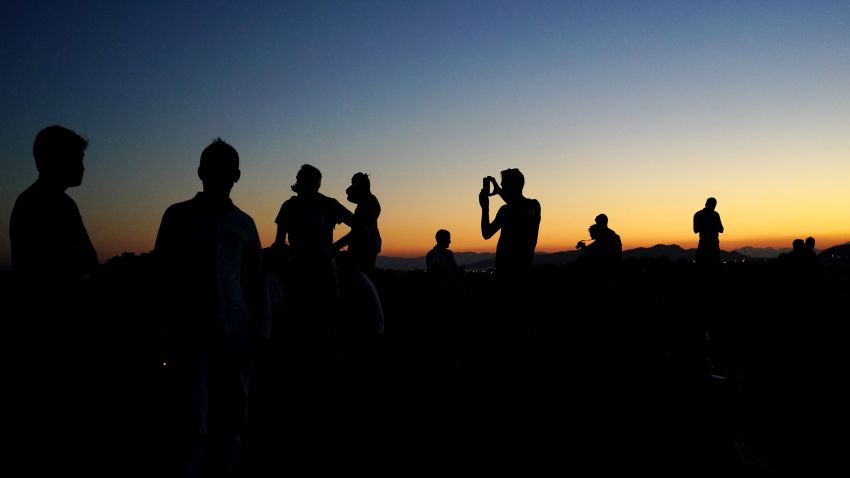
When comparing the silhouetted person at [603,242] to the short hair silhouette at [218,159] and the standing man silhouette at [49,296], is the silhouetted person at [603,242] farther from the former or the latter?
the standing man silhouette at [49,296]

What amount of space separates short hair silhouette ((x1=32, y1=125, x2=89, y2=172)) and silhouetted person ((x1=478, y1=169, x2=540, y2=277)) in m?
3.61

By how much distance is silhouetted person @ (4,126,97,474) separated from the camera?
2346 millimetres

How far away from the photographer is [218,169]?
2775mm

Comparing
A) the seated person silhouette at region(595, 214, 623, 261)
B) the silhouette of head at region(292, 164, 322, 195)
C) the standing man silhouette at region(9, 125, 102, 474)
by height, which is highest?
the silhouette of head at region(292, 164, 322, 195)

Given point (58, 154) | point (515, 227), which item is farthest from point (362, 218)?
point (58, 154)

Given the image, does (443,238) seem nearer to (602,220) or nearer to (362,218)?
(602,220)

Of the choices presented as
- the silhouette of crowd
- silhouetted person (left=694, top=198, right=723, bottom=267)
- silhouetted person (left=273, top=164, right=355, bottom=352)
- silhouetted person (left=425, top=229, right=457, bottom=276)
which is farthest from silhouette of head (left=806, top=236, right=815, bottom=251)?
silhouetted person (left=273, top=164, right=355, bottom=352)

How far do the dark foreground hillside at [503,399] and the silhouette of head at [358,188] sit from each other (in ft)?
4.16

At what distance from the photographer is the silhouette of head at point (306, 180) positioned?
4.64 metres

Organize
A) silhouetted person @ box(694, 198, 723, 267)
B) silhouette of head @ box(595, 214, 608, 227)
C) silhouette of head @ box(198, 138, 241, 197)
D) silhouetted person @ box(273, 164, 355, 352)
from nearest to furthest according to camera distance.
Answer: silhouette of head @ box(198, 138, 241, 197), silhouetted person @ box(273, 164, 355, 352), silhouette of head @ box(595, 214, 608, 227), silhouetted person @ box(694, 198, 723, 267)

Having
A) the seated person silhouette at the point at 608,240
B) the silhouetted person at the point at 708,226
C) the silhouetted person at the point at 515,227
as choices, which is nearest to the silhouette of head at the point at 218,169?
the silhouetted person at the point at 515,227

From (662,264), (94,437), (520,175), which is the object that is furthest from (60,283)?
(662,264)

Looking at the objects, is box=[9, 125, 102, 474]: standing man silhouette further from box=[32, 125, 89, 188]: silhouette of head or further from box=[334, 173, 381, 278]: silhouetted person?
box=[334, 173, 381, 278]: silhouetted person

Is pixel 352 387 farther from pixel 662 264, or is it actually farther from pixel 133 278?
pixel 662 264
